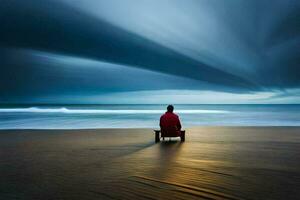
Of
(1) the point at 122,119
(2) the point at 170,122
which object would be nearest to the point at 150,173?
(2) the point at 170,122

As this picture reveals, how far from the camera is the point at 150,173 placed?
5293 millimetres

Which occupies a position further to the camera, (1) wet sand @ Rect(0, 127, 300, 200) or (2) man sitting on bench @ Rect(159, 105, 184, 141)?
(2) man sitting on bench @ Rect(159, 105, 184, 141)

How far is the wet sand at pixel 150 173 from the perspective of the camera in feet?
13.5

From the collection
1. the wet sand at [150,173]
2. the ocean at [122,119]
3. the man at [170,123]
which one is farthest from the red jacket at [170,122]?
the ocean at [122,119]

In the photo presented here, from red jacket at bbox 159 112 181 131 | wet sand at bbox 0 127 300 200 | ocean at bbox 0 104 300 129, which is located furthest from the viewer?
ocean at bbox 0 104 300 129

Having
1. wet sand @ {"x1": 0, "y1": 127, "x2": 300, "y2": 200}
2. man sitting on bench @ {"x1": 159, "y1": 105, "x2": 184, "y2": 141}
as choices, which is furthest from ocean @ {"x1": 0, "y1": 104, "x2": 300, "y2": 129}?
wet sand @ {"x1": 0, "y1": 127, "x2": 300, "y2": 200}

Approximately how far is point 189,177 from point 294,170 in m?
2.20

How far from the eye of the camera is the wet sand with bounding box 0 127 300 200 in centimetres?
411

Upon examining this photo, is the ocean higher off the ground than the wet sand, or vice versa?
the ocean

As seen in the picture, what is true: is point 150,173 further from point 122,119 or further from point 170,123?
point 122,119

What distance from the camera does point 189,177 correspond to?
495cm

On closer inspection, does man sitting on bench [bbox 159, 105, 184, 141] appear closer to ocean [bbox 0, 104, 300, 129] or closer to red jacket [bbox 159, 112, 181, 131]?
red jacket [bbox 159, 112, 181, 131]

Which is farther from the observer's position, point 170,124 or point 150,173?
point 170,124

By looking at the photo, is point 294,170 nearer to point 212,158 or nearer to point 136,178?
point 212,158
